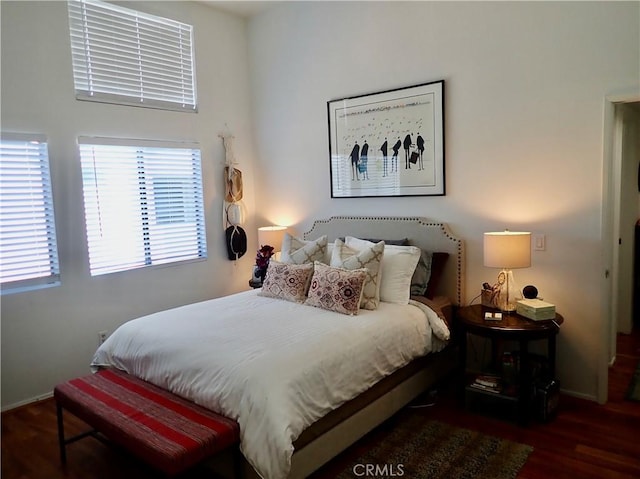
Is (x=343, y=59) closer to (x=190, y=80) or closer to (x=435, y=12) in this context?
(x=435, y=12)

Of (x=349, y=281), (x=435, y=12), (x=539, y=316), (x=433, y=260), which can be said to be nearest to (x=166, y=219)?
(x=349, y=281)

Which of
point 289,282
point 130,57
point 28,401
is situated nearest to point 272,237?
point 289,282

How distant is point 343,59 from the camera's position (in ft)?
13.2

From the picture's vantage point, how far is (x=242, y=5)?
4418mm

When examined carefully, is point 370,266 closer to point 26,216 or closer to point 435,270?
point 435,270

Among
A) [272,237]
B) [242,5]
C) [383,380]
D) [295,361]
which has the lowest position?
[383,380]

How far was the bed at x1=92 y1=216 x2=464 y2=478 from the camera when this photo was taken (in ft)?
6.66

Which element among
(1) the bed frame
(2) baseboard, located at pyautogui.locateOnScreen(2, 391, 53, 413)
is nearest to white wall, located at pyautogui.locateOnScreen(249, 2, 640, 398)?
(1) the bed frame

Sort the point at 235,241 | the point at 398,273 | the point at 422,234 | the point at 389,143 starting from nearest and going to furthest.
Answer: the point at 398,273
the point at 422,234
the point at 389,143
the point at 235,241

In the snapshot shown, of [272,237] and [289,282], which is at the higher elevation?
[272,237]

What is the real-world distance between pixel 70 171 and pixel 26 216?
1.56 feet

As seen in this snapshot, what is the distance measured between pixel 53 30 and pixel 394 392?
3633 mm

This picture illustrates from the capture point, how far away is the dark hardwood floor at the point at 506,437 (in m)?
2.37

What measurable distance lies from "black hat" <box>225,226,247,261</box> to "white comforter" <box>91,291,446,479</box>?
1482 mm
